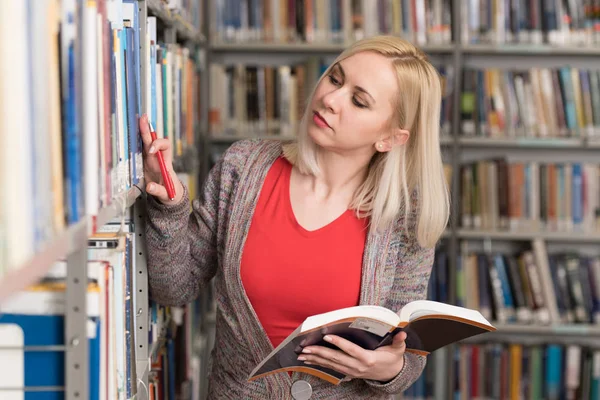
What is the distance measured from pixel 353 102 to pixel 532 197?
1.68 m

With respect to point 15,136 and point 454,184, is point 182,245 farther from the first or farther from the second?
point 454,184

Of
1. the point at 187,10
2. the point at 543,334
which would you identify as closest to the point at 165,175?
the point at 187,10

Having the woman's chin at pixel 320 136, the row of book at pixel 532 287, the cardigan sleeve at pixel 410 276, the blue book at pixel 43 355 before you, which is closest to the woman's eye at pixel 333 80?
the woman's chin at pixel 320 136

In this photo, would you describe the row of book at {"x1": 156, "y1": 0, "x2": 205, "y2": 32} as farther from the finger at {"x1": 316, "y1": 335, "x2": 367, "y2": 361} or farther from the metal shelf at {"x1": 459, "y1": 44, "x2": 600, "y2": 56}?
the metal shelf at {"x1": 459, "y1": 44, "x2": 600, "y2": 56}

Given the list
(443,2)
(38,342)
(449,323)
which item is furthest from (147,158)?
(443,2)

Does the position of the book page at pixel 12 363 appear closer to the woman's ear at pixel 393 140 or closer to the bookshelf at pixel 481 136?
the woman's ear at pixel 393 140

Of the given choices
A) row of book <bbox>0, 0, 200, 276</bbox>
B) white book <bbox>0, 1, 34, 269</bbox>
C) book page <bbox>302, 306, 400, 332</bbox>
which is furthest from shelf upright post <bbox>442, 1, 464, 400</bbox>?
white book <bbox>0, 1, 34, 269</bbox>

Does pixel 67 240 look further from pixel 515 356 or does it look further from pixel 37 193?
pixel 515 356

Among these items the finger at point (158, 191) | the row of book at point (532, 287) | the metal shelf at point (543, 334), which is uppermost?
the finger at point (158, 191)

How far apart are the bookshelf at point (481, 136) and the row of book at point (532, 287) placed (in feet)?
0.13

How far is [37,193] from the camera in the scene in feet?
2.32

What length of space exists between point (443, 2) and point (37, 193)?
2.50 metres

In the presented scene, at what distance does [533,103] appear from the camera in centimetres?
297

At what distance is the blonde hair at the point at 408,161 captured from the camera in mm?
1559
